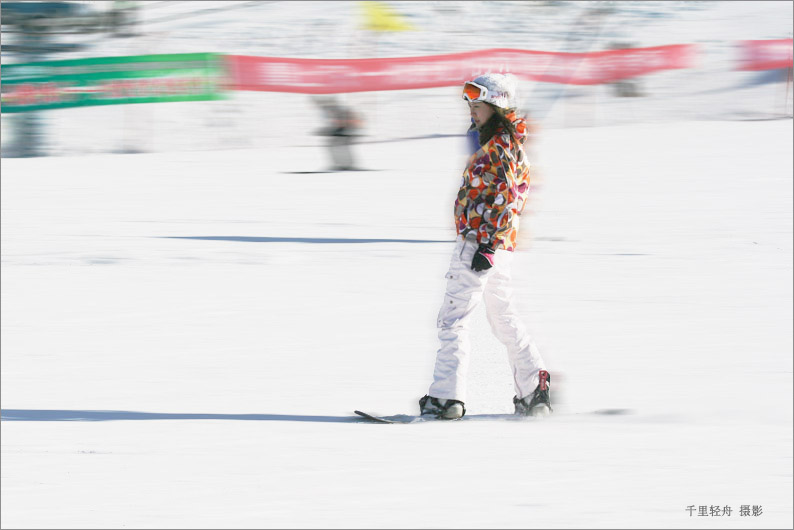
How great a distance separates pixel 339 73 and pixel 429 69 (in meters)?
2.53

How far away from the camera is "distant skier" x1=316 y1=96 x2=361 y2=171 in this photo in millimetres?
16156

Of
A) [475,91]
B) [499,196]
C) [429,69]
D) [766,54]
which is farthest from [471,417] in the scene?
[766,54]

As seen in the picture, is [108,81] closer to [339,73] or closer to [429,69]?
[339,73]

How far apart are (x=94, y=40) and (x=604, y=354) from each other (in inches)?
1011

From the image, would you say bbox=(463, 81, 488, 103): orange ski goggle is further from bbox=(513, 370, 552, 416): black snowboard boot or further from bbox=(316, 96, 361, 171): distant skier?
bbox=(316, 96, 361, 171): distant skier

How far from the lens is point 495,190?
4781 mm

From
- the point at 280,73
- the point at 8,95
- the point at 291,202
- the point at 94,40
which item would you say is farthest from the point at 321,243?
the point at 94,40

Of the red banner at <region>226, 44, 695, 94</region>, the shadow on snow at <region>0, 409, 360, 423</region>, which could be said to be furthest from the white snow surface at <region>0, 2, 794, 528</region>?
the red banner at <region>226, 44, 695, 94</region>

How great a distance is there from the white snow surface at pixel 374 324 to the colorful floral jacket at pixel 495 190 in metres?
0.85

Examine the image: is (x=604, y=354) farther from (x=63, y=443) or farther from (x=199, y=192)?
(x=199, y=192)

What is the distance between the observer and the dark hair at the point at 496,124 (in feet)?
15.8

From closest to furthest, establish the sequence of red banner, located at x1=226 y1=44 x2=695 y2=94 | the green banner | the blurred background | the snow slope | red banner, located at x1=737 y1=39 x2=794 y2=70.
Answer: the snow slope
the green banner
the blurred background
red banner, located at x1=226 y1=44 x2=695 y2=94
red banner, located at x1=737 y1=39 x2=794 y2=70

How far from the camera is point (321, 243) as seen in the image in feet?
35.1

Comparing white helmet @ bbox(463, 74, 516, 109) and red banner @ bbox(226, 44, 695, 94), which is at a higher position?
red banner @ bbox(226, 44, 695, 94)
